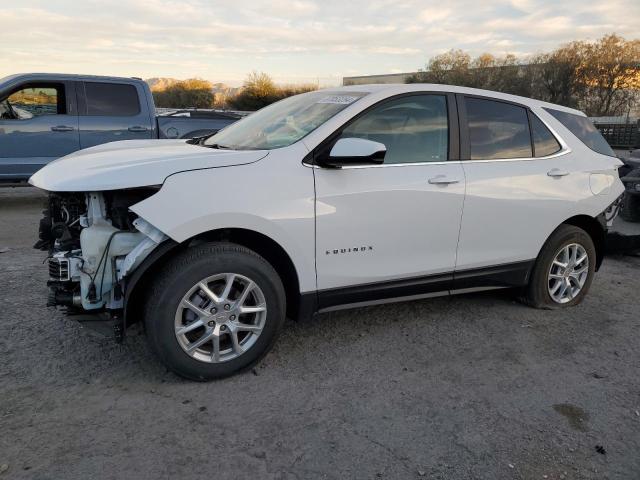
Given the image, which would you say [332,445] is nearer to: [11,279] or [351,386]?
[351,386]

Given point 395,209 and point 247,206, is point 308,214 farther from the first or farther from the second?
point 395,209

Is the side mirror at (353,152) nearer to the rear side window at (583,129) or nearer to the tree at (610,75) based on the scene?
the rear side window at (583,129)

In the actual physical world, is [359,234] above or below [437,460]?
above

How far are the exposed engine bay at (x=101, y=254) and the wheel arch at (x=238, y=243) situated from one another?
6cm

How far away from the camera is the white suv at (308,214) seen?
10.0 feet

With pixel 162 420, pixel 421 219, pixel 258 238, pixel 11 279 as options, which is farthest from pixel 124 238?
pixel 11 279

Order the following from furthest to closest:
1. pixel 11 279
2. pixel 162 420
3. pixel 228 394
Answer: pixel 11 279, pixel 228 394, pixel 162 420

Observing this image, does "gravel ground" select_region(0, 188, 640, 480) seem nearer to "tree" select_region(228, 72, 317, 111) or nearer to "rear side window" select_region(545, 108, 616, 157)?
"rear side window" select_region(545, 108, 616, 157)

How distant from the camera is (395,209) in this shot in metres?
3.58

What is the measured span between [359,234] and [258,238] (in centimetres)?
66

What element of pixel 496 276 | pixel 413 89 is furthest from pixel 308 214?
pixel 496 276

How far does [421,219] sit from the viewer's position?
146 inches

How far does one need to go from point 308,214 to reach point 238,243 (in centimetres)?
47

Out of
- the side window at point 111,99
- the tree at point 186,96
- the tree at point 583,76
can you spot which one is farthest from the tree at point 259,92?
the side window at point 111,99
